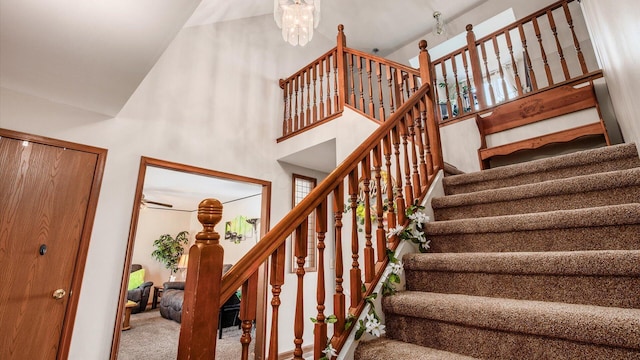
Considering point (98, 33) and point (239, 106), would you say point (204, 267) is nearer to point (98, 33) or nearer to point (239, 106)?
point (98, 33)

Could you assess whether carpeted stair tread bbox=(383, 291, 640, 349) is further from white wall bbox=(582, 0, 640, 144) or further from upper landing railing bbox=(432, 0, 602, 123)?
upper landing railing bbox=(432, 0, 602, 123)

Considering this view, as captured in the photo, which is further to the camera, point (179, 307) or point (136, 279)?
point (136, 279)

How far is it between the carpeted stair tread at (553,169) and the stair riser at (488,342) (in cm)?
121

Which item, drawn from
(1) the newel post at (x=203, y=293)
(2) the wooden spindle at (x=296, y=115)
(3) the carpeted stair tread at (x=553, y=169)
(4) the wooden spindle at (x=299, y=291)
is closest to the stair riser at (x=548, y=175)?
(3) the carpeted stair tread at (x=553, y=169)

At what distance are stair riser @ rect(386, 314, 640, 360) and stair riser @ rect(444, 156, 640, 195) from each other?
1.20m

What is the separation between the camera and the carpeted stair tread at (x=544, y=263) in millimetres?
1041

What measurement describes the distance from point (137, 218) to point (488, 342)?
289 centimetres

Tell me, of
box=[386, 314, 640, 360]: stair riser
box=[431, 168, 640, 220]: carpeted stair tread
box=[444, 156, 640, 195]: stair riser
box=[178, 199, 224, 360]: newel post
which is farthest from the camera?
box=[444, 156, 640, 195]: stair riser

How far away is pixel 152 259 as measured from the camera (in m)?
7.75

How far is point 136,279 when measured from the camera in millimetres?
6871

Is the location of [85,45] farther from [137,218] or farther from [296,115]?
[296,115]

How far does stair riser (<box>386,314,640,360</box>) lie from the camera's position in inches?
35.9

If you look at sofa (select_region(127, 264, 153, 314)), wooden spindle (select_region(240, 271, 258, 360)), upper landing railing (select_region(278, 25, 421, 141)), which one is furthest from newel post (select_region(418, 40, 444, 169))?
sofa (select_region(127, 264, 153, 314))

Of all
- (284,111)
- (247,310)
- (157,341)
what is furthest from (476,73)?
(157,341)
